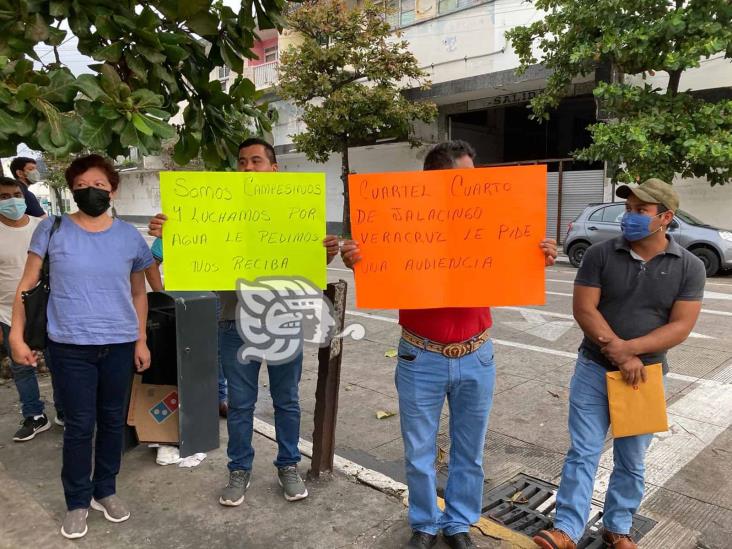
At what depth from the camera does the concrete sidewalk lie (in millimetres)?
2754

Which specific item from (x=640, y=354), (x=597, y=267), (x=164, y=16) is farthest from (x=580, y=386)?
(x=164, y=16)

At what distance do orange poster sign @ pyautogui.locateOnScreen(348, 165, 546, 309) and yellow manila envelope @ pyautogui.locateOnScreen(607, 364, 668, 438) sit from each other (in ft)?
1.85

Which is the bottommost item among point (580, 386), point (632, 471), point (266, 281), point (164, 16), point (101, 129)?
point (632, 471)

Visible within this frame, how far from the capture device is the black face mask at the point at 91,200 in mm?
2666

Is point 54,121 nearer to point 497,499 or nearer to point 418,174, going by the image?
point 418,174

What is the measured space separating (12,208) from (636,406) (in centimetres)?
385

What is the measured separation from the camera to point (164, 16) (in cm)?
275

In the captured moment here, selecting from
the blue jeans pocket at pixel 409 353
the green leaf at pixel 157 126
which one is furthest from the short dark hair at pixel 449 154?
the green leaf at pixel 157 126

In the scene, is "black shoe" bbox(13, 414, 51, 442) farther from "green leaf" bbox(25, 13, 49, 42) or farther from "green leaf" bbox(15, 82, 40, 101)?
"green leaf" bbox(25, 13, 49, 42)

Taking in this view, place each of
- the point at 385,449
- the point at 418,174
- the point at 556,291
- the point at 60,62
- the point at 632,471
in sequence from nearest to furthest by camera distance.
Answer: the point at 418,174
the point at 632,471
the point at 60,62
the point at 385,449
the point at 556,291

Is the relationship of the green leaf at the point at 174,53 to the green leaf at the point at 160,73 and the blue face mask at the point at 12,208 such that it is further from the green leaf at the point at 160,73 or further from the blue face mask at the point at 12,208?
the blue face mask at the point at 12,208

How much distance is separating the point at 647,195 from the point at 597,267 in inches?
14.8

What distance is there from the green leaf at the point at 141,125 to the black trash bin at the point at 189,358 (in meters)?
1.15

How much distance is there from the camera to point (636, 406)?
2.55m
